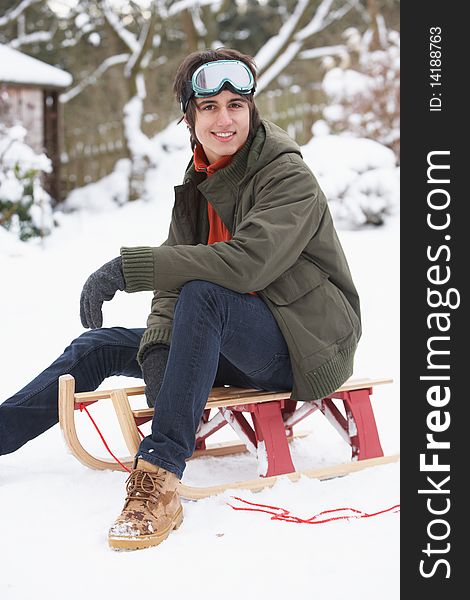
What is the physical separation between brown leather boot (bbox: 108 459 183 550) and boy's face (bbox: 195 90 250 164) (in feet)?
3.07

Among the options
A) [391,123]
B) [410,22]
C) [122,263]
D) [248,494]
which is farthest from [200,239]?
[391,123]

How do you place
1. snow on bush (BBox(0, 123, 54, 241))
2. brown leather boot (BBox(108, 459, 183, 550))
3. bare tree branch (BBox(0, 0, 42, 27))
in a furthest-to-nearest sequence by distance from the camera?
1. bare tree branch (BBox(0, 0, 42, 27))
2. snow on bush (BBox(0, 123, 54, 241))
3. brown leather boot (BBox(108, 459, 183, 550))

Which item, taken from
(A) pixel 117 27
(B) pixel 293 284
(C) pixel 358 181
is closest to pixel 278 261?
(B) pixel 293 284

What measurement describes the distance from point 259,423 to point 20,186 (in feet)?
18.0

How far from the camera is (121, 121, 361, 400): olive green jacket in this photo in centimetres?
230

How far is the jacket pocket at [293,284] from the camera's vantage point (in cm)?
245

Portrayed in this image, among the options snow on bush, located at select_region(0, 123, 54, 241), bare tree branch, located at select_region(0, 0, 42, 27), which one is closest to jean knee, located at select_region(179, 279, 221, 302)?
snow on bush, located at select_region(0, 123, 54, 241)

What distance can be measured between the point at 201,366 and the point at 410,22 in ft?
3.17

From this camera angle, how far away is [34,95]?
8719mm

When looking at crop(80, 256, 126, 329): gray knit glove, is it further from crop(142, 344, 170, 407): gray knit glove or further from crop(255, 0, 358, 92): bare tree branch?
crop(255, 0, 358, 92): bare tree branch

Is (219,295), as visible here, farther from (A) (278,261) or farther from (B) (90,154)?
(B) (90,154)

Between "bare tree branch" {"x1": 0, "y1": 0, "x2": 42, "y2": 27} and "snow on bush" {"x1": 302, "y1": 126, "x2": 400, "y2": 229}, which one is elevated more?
"bare tree branch" {"x1": 0, "y1": 0, "x2": 42, "y2": 27}

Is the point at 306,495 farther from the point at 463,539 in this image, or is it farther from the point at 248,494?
the point at 463,539

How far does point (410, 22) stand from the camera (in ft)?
6.59
